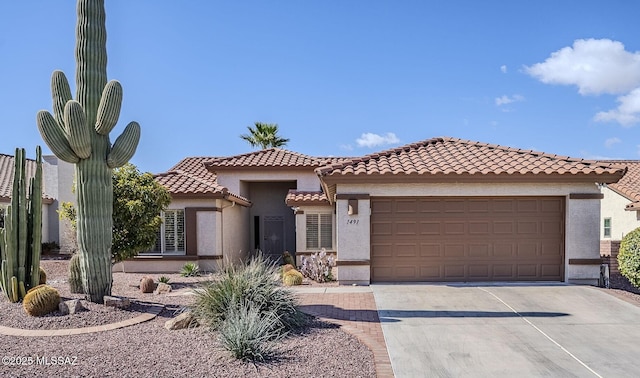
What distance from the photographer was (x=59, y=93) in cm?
962

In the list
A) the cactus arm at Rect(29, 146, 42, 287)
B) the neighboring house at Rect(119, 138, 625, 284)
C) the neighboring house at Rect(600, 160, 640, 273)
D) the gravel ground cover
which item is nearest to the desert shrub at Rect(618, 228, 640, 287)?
the neighboring house at Rect(119, 138, 625, 284)

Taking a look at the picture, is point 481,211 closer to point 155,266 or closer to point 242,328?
point 242,328

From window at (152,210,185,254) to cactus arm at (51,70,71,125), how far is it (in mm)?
8247

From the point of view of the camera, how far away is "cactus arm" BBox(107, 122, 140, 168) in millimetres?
9680

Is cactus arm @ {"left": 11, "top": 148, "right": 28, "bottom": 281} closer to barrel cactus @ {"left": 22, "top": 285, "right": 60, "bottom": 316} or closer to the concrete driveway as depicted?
barrel cactus @ {"left": 22, "top": 285, "right": 60, "bottom": 316}

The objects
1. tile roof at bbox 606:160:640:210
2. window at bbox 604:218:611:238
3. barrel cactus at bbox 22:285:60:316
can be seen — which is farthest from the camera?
window at bbox 604:218:611:238

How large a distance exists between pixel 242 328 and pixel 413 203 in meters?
7.63

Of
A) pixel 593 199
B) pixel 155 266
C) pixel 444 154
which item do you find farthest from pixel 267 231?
pixel 593 199

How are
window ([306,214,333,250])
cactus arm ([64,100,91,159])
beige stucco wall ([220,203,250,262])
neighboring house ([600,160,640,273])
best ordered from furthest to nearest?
1. neighboring house ([600,160,640,273])
2. window ([306,214,333,250])
3. beige stucco wall ([220,203,250,262])
4. cactus arm ([64,100,91,159])

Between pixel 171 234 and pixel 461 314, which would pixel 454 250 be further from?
pixel 171 234

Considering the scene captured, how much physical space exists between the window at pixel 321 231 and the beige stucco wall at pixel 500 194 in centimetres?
617

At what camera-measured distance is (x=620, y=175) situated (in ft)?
40.8

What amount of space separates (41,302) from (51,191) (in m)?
19.9

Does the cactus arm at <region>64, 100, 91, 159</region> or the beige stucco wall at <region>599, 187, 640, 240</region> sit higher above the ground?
the cactus arm at <region>64, 100, 91, 159</region>
